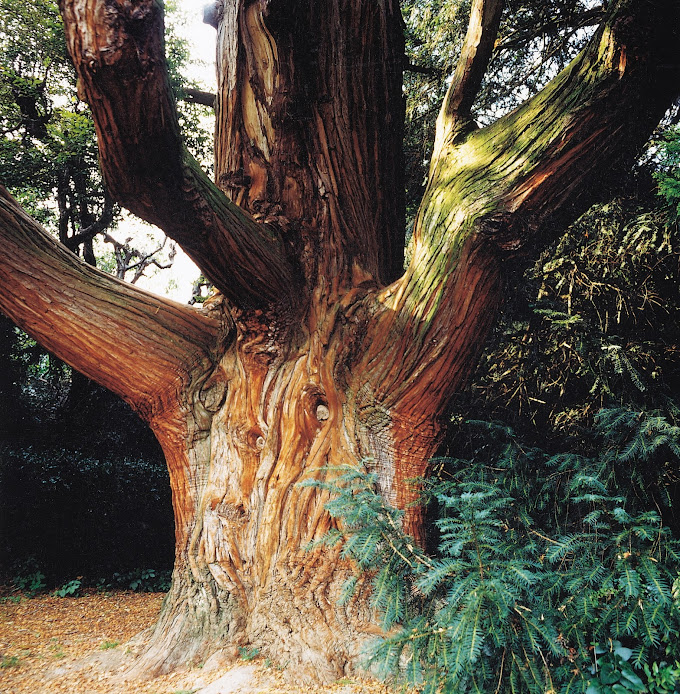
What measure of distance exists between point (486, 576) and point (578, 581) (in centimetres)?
52

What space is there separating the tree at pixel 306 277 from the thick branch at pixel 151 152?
15mm

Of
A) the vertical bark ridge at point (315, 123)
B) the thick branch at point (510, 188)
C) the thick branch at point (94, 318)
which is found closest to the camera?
the thick branch at point (510, 188)

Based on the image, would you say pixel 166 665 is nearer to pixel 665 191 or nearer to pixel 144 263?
pixel 665 191

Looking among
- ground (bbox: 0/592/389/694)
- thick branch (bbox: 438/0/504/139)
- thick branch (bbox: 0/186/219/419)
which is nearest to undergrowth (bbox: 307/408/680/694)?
ground (bbox: 0/592/389/694)

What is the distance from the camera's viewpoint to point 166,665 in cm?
297

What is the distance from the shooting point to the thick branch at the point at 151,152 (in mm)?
1930

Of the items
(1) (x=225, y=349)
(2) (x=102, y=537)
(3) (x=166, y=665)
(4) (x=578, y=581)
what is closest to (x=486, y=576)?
(4) (x=578, y=581)

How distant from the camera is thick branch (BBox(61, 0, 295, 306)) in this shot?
193 cm

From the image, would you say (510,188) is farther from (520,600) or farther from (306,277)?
(520,600)

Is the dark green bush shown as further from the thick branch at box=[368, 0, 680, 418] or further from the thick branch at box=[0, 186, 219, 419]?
the thick branch at box=[368, 0, 680, 418]

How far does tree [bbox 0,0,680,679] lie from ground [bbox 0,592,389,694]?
0.49ft

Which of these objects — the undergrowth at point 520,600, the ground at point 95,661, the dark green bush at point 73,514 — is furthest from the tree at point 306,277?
the dark green bush at point 73,514

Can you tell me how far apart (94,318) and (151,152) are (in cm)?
134

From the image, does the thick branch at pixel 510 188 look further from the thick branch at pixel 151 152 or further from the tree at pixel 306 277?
the thick branch at pixel 151 152
